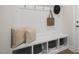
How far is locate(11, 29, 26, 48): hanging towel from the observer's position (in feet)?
2.89

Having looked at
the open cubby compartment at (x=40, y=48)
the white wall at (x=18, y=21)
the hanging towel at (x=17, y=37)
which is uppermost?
the white wall at (x=18, y=21)

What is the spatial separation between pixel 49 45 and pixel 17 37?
31 centimetres

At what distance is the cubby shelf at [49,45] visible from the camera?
946 millimetres

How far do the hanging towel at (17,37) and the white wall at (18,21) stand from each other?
0.03 metres

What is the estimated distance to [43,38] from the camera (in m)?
0.97

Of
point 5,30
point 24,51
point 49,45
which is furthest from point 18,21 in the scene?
point 49,45

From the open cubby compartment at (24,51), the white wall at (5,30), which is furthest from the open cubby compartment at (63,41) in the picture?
the white wall at (5,30)

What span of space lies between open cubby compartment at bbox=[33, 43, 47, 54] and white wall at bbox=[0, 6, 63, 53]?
0.37ft

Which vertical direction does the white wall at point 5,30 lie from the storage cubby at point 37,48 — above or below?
above

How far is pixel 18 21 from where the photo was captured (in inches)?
35.7

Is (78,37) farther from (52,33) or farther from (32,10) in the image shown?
(32,10)

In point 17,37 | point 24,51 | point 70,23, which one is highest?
point 70,23

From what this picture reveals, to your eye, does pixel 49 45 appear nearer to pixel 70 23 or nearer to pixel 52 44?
pixel 52 44

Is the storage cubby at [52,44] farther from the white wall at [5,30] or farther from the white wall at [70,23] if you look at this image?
the white wall at [5,30]
